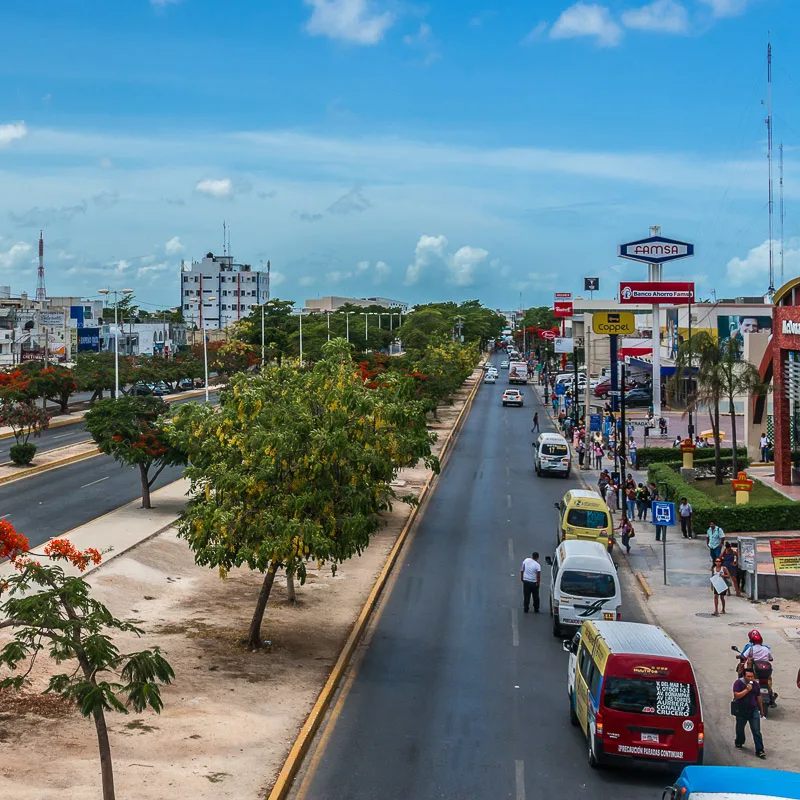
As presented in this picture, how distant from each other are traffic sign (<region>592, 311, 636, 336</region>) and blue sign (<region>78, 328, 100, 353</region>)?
8661cm

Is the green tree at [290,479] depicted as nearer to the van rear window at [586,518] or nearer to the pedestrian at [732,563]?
the pedestrian at [732,563]

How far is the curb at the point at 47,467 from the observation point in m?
47.2

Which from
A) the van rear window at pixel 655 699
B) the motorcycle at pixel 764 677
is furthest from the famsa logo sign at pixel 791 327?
the van rear window at pixel 655 699

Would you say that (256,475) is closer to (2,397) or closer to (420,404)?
(420,404)

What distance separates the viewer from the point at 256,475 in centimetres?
2130

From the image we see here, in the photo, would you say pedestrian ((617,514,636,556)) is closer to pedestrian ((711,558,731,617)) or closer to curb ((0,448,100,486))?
pedestrian ((711,558,731,617))

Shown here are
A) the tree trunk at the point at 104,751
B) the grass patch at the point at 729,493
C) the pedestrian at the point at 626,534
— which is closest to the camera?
the tree trunk at the point at 104,751

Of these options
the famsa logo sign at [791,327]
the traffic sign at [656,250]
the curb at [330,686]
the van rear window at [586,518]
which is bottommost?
the curb at [330,686]

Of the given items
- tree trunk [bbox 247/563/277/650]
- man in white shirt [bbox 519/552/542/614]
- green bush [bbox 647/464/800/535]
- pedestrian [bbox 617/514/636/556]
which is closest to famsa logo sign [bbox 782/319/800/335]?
green bush [bbox 647/464/800/535]

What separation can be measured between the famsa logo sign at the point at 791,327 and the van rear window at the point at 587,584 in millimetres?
21185

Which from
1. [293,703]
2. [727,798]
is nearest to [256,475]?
[293,703]

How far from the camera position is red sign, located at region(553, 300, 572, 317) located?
4262 inches

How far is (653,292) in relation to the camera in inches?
3169

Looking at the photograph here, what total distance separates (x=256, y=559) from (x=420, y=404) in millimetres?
15037
